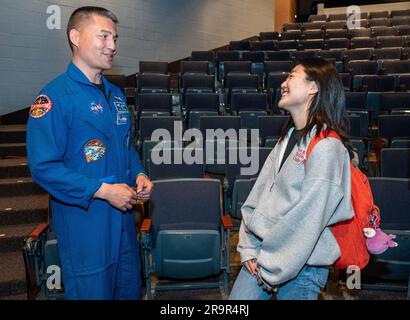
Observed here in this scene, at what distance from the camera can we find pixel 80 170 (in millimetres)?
1295

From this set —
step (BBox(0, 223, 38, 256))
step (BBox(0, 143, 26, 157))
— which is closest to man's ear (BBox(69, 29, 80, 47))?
step (BBox(0, 223, 38, 256))

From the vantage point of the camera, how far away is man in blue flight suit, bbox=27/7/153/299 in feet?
4.00

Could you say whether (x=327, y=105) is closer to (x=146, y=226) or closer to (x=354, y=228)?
(x=354, y=228)

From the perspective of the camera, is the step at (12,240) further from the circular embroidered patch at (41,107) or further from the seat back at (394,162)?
the seat back at (394,162)

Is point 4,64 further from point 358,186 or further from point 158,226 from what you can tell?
point 358,186

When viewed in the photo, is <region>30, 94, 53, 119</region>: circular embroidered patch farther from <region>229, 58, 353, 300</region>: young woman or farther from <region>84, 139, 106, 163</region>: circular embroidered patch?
<region>229, 58, 353, 300</region>: young woman

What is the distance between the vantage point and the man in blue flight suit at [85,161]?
48.0 inches

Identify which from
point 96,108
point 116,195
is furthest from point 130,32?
point 116,195

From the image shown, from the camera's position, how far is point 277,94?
190 inches

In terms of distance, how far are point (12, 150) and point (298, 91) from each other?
3200mm

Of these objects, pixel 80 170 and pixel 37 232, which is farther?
pixel 37 232

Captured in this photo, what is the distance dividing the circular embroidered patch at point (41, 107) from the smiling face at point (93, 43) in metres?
0.18
